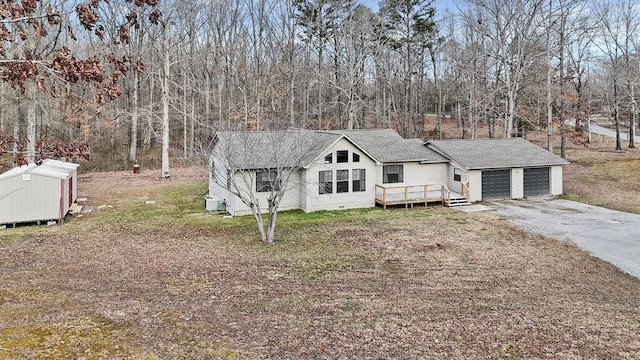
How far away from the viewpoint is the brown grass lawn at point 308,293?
7.80m

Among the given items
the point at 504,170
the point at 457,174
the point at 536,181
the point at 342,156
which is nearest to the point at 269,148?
the point at 342,156

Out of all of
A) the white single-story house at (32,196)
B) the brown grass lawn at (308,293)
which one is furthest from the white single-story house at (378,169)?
the white single-story house at (32,196)

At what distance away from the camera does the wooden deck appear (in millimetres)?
20797

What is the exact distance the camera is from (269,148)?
18750 millimetres

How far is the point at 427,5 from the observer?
125 feet

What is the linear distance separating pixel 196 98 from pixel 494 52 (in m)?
25.6

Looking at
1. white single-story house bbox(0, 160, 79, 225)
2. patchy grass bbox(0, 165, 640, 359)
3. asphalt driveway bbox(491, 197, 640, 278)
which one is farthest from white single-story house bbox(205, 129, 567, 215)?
white single-story house bbox(0, 160, 79, 225)

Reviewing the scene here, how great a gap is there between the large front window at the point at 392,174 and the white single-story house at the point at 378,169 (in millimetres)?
47

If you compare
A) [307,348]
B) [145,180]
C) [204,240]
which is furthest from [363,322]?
[145,180]

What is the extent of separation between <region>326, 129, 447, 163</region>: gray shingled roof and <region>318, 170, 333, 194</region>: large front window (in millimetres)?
2055

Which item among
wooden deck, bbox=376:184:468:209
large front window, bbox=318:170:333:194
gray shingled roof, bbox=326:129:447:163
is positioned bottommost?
wooden deck, bbox=376:184:468:209

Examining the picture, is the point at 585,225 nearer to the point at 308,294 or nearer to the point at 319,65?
Answer: the point at 308,294

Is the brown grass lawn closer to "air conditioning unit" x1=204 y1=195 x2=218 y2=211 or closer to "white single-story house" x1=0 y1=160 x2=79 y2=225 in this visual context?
"white single-story house" x1=0 y1=160 x2=79 y2=225

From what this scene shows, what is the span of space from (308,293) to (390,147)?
45.3 ft
